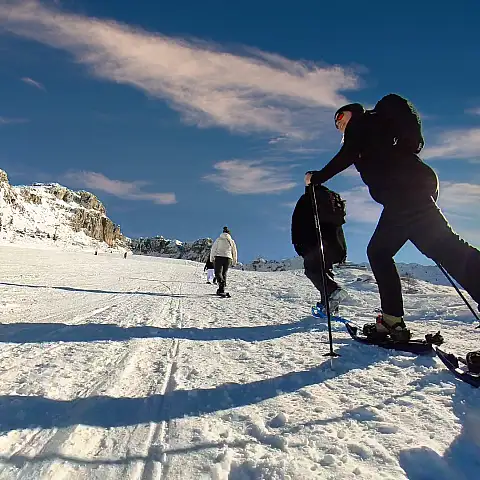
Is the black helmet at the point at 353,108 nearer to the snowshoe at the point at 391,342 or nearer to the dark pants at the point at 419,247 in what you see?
the dark pants at the point at 419,247

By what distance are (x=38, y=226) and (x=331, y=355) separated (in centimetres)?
15985

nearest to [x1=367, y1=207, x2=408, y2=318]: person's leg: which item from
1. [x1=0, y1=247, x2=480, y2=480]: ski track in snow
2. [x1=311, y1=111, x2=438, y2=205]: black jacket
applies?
[x1=311, y1=111, x2=438, y2=205]: black jacket

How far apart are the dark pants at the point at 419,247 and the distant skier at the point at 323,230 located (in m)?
1.85

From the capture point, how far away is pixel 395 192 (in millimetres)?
3641

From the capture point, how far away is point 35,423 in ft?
6.51

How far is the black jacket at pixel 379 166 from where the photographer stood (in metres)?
3.60

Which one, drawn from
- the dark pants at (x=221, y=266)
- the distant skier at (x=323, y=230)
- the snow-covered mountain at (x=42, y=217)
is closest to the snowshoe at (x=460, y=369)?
the distant skier at (x=323, y=230)

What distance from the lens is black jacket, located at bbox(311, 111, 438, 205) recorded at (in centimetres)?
360

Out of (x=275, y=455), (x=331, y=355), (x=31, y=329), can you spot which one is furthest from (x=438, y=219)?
(x=31, y=329)

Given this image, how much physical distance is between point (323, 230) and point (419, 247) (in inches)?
91.7

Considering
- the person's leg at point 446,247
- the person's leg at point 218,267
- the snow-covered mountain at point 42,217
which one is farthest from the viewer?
the snow-covered mountain at point 42,217

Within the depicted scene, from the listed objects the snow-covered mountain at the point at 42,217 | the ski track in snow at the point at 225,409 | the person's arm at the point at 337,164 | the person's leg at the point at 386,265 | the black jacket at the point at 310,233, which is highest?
the snow-covered mountain at the point at 42,217

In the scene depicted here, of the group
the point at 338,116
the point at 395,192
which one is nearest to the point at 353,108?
the point at 338,116

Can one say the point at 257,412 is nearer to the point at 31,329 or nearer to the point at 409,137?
the point at 409,137
